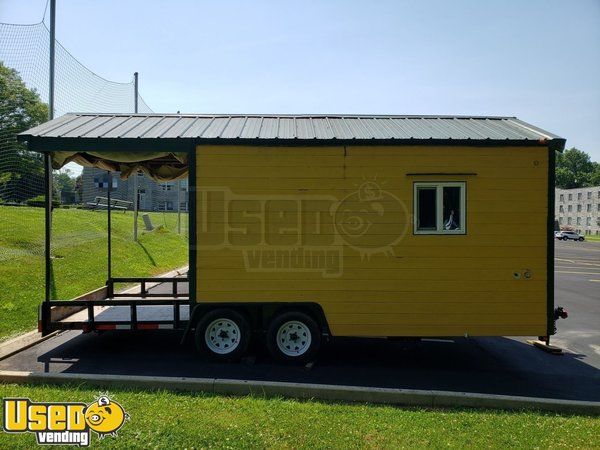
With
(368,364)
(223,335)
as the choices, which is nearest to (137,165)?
(223,335)

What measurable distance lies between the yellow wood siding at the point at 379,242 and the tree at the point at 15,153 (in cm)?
928

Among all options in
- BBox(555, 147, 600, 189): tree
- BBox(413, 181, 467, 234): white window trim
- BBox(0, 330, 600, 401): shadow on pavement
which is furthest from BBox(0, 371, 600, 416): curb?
BBox(555, 147, 600, 189): tree

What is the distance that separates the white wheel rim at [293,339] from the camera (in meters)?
5.89

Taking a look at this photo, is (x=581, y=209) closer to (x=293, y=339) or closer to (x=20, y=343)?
(x=293, y=339)

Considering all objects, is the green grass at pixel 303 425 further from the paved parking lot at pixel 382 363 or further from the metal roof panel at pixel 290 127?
the metal roof panel at pixel 290 127

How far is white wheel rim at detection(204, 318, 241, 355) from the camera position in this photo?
5.95 meters

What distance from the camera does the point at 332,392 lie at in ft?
15.5

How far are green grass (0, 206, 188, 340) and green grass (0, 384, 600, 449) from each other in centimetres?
393

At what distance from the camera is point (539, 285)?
5832 mm

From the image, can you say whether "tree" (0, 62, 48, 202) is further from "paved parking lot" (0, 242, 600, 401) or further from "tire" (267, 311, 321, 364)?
"tire" (267, 311, 321, 364)

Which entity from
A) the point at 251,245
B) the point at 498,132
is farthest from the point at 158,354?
the point at 498,132

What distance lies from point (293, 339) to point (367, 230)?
2.01 metres

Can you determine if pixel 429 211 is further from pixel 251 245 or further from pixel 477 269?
pixel 251 245

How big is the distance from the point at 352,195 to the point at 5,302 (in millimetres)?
7402
